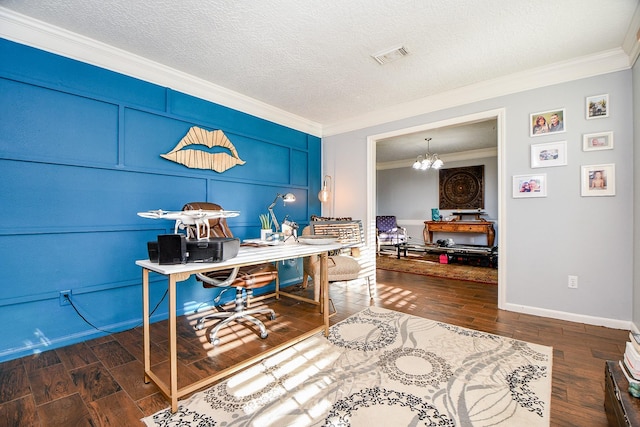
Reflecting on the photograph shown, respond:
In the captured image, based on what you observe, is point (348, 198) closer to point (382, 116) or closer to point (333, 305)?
point (382, 116)

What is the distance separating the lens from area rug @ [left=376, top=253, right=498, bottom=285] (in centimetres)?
427

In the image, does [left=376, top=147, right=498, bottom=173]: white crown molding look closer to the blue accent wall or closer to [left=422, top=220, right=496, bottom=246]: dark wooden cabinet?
[left=422, top=220, right=496, bottom=246]: dark wooden cabinet

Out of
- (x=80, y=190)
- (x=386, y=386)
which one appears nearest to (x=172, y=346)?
(x=386, y=386)

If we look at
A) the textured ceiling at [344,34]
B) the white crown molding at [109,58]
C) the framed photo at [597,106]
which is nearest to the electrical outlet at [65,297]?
the white crown molding at [109,58]

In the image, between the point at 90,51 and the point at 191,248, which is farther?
the point at 90,51

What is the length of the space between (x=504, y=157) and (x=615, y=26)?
1.23m

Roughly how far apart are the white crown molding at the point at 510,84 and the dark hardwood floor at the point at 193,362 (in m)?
2.33

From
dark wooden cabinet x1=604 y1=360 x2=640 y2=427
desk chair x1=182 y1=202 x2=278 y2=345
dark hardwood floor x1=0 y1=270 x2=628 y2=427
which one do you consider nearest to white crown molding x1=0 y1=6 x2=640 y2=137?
desk chair x1=182 y1=202 x2=278 y2=345

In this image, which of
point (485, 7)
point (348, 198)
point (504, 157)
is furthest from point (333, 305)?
point (485, 7)

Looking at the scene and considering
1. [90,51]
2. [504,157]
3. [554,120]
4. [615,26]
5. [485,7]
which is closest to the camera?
[485,7]

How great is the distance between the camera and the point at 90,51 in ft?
7.37

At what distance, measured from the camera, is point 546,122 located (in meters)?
2.72

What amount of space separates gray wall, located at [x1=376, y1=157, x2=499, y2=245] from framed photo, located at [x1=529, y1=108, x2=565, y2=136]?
4051 millimetres

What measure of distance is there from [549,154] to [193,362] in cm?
365
